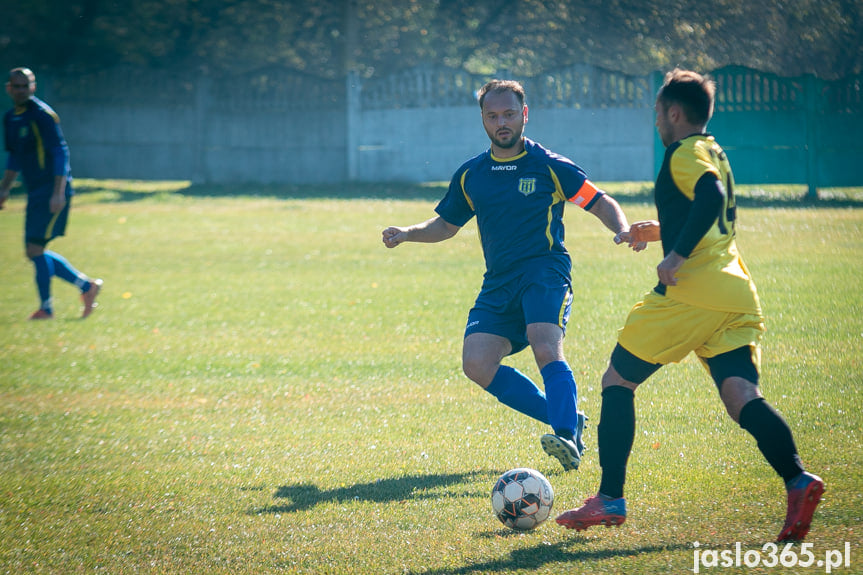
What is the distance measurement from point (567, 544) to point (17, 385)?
5.37m

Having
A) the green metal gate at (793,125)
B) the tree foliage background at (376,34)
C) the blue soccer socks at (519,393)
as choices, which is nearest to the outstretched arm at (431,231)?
the blue soccer socks at (519,393)

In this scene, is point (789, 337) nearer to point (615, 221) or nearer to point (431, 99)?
point (615, 221)

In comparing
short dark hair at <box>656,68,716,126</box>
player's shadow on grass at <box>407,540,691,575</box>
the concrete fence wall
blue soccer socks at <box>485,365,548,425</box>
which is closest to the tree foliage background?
the concrete fence wall

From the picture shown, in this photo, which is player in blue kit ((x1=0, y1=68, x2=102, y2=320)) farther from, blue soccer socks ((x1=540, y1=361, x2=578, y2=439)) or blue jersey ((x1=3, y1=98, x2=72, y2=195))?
blue soccer socks ((x1=540, y1=361, x2=578, y2=439))

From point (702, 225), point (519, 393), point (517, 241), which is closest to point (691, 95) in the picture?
point (702, 225)

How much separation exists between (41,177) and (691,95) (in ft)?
27.6

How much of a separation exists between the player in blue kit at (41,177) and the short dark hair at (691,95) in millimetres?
7877

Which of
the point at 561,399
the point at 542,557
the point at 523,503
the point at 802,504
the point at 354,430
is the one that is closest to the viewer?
the point at 802,504

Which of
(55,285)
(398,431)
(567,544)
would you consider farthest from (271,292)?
(567,544)

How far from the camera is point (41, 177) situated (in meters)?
10.5

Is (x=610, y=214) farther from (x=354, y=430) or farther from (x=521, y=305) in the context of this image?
(x=354, y=430)

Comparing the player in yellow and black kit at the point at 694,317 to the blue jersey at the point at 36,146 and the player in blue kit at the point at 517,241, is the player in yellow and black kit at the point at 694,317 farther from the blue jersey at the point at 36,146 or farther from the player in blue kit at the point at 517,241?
the blue jersey at the point at 36,146

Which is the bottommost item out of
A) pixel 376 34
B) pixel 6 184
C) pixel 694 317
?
pixel 694 317

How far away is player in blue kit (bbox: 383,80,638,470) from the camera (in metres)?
5.18
